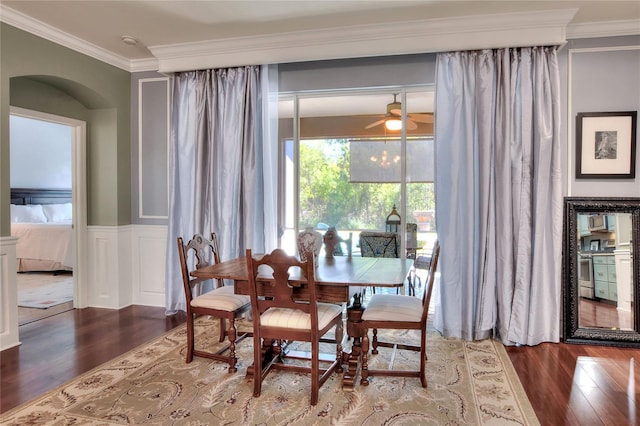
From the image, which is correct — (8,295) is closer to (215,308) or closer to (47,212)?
(215,308)

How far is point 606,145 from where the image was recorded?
3508mm

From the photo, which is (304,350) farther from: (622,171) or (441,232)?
(622,171)

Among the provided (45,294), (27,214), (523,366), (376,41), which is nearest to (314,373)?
(523,366)

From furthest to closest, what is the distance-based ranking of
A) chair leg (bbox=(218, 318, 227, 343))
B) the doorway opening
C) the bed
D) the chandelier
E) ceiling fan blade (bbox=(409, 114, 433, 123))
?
the bed → the doorway opening → the chandelier → ceiling fan blade (bbox=(409, 114, 433, 123)) → chair leg (bbox=(218, 318, 227, 343))

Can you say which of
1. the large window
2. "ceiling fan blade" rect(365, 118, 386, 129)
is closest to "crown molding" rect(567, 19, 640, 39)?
the large window

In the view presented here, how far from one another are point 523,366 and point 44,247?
6438 mm

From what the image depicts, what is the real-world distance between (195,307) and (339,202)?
181 centimetres

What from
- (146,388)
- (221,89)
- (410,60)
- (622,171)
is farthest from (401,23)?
(146,388)

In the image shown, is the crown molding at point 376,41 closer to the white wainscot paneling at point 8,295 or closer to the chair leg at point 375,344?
the white wainscot paneling at point 8,295

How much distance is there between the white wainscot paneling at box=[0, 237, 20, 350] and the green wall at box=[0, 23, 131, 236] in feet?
0.43

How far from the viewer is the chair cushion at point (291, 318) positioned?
2486 mm

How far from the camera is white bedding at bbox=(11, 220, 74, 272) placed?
20.6 feet

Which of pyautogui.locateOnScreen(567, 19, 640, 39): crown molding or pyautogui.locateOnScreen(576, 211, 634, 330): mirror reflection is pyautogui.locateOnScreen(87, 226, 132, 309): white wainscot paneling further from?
pyautogui.locateOnScreen(567, 19, 640, 39): crown molding

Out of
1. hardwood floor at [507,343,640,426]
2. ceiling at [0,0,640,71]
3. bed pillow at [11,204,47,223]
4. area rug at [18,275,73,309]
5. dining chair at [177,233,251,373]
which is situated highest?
ceiling at [0,0,640,71]
